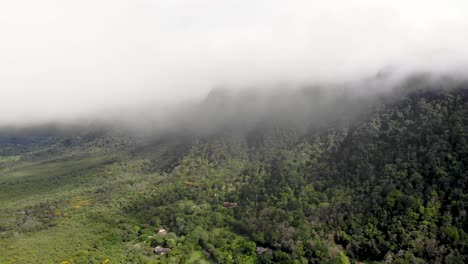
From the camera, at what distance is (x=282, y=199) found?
10325cm

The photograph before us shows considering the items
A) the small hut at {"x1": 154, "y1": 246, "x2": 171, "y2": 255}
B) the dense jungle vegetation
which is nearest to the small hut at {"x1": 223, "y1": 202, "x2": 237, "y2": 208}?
the dense jungle vegetation

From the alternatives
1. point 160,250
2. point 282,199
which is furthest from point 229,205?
point 160,250

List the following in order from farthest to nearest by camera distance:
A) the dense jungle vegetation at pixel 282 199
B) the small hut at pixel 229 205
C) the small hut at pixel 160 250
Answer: the small hut at pixel 229 205, the small hut at pixel 160 250, the dense jungle vegetation at pixel 282 199

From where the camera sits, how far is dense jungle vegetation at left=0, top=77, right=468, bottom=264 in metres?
80.0

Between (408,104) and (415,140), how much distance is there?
21.2m

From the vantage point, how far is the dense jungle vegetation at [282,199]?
262 ft

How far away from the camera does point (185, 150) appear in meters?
148

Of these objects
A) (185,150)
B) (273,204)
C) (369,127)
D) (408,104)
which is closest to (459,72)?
(408,104)

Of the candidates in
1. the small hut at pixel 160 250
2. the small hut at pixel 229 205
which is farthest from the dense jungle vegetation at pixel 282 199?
the small hut at pixel 160 250

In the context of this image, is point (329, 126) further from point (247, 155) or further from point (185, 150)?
point (185, 150)

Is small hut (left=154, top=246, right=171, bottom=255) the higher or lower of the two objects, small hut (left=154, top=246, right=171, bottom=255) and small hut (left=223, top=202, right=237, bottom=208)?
the lower

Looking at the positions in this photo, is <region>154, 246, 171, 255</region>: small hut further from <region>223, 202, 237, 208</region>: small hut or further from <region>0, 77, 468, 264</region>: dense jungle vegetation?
<region>223, 202, 237, 208</region>: small hut

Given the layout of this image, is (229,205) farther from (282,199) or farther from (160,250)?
(160,250)

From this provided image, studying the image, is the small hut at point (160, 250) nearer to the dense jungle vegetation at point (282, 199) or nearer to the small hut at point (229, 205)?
the dense jungle vegetation at point (282, 199)
